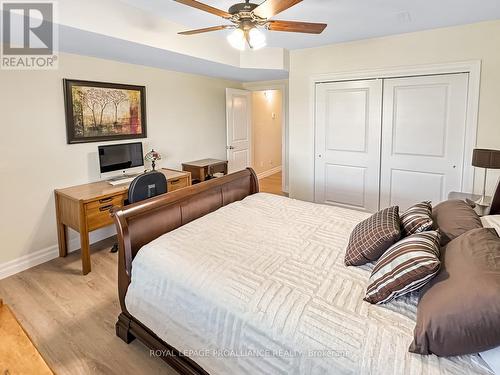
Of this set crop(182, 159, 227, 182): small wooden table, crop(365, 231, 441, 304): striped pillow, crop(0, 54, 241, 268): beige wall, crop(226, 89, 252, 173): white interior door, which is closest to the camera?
crop(365, 231, 441, 304): striped pillow

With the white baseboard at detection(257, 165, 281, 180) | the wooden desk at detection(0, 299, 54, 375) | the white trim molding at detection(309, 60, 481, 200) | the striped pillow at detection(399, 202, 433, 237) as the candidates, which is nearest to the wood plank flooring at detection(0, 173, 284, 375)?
the wooden desk at detection(0, 299, 54, 375)

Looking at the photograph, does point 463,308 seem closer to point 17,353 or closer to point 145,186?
point 17,353

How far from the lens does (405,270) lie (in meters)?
Result: 1.34

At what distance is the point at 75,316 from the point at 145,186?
1.23 m

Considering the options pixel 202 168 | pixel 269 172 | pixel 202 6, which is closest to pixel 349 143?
pixel 202 168

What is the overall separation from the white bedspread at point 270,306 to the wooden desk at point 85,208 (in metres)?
1.29

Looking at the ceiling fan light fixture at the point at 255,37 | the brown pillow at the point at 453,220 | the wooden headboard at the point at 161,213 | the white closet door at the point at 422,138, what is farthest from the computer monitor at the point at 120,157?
the brown pillow at the point at 453,220

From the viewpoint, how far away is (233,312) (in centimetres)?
142

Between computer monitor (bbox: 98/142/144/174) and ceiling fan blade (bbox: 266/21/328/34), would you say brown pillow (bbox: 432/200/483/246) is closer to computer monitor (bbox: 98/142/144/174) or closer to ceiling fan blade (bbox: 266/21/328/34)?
ceiling fan blade (bbox: 266/21/328/34)

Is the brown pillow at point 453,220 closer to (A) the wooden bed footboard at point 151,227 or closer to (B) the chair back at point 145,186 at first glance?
(A) the wooden bed footboard at point 151,227

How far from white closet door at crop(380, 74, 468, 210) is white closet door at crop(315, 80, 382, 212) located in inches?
5.2

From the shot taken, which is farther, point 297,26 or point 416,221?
point 297,26

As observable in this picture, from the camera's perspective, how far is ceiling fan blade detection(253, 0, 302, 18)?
6.08 ft

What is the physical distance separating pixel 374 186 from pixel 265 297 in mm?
3074
